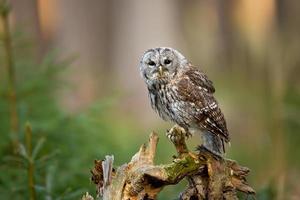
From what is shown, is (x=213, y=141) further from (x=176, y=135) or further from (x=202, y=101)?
(x=176, y=135)

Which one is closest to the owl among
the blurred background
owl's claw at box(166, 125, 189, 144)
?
the blurred background

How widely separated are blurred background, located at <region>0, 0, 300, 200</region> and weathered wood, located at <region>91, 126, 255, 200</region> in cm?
120

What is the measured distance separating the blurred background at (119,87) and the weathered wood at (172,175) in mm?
1204

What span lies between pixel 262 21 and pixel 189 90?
17.2m

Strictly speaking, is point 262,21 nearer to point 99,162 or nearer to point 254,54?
point 254,54

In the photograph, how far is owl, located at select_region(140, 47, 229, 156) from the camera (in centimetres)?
546

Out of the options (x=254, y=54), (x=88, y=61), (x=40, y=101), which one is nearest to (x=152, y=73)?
(x=40, y=101)

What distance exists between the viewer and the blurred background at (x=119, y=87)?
307 inches

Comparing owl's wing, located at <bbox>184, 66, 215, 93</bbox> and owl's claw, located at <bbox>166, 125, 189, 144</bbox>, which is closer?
owl's claw, located at <bbox>166, 125, 189, 144</bbox>

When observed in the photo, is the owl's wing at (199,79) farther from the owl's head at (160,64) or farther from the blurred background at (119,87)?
the blurred background at (119,87)

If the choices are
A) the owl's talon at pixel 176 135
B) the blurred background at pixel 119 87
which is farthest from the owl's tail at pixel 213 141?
the blurred background at pixel 119 87

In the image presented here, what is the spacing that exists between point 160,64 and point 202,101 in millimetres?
315

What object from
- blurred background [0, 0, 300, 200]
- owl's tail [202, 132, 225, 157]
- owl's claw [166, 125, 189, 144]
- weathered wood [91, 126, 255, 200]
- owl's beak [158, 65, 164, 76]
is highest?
blurred background [0, 0, 300, 200]

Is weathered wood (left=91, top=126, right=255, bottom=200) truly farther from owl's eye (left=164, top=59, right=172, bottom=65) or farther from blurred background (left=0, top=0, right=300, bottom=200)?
blurred background (left=0, top=0, right=300, bottom=200)
